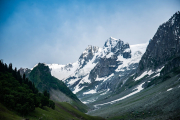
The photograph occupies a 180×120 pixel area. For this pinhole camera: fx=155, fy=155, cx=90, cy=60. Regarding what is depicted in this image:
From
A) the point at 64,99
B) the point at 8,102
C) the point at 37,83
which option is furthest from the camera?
the point at 37,83

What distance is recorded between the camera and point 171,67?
183 meters

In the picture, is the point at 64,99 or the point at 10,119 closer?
the point at 10,119

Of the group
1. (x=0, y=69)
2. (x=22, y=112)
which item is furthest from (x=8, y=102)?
(x=0, y=69)

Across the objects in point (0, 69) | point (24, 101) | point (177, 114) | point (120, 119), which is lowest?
point (120, 119)

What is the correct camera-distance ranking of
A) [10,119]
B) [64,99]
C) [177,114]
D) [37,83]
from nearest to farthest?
[10,119]
[177,114]
[64,99]
[37,83]

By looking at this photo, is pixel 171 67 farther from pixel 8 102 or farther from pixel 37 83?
pixel 8 102

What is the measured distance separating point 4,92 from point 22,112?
10165 millimetres

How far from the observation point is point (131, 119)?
78.1 m

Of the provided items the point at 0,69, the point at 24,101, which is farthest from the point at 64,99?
the point at 24,101

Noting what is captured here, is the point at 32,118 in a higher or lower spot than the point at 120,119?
higher

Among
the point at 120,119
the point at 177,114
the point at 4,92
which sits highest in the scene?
the point at 4,92

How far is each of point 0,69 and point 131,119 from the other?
72.0 meters

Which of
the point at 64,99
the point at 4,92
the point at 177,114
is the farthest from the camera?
the point at 64,99

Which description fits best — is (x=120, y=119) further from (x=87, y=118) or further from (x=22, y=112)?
(x=22, y=112)
